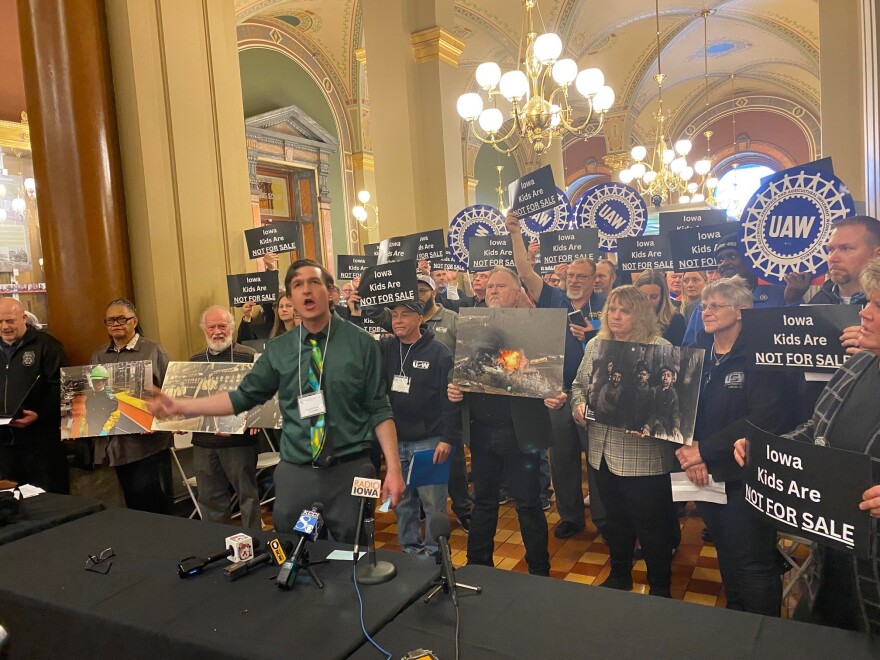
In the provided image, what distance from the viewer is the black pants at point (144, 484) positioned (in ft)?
11.9

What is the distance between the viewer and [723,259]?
3.43 metres

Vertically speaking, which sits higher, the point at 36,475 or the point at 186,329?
the point at 186,329

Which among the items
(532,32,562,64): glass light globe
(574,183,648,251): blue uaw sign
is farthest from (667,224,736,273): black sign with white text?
(532,32,562,64): glass light globe

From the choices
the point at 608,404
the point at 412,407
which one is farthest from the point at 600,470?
the point at 412,407

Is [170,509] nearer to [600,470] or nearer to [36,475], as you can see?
[36,475]

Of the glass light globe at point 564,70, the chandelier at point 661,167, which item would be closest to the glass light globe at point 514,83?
the glass light globe at point 564,70

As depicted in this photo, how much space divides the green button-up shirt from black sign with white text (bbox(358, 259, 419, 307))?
93 centimetres

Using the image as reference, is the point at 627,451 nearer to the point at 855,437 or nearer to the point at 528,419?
the point at 528,419

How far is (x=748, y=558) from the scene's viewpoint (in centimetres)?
228

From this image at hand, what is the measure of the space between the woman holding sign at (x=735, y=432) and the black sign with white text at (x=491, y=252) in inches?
72.5

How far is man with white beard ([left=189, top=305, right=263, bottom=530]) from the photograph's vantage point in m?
3.49

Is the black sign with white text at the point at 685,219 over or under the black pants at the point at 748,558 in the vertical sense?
over

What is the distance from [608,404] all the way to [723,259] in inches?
56.4

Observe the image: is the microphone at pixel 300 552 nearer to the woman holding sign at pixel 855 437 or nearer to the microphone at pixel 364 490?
the microphone at pixel 364 490
